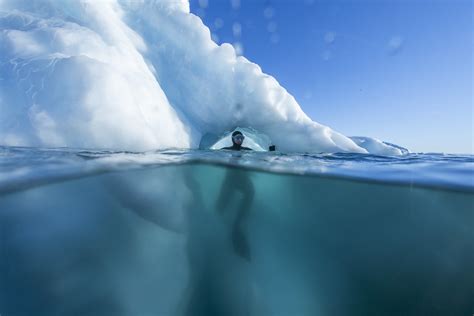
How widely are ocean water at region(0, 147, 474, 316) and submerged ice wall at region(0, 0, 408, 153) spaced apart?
2533 millimetres

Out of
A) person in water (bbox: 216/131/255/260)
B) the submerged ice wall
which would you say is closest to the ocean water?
person in water (bbox: 216/131/255/260)

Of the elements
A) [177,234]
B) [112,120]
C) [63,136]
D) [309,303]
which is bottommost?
[309,303]

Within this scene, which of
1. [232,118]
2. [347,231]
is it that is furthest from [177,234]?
[232,118]

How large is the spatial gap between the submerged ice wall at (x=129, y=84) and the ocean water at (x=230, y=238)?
2.53m

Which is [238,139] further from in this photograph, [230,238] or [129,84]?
[230,238]

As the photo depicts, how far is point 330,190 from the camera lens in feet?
18.1

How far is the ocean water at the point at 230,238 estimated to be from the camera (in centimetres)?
303

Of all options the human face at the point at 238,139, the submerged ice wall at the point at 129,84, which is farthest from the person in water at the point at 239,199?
the human face at the point at 238,139

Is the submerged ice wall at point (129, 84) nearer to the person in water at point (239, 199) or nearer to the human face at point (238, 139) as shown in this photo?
the human face at point (238, 139)

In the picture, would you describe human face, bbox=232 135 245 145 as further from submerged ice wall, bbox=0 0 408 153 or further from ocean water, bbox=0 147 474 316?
ocean water, bbox=0 147 474 316

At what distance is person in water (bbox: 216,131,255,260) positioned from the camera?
443 centimetres

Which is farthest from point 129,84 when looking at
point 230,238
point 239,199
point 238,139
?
point 230,238

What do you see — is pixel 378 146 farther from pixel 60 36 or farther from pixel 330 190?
pixel 60 36

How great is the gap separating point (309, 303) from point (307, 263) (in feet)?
2.89
